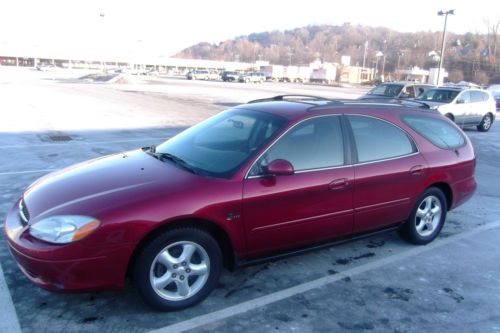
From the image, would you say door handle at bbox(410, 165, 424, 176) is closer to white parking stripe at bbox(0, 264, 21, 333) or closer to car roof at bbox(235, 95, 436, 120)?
car roof at bbox(235, 95, 436, 120)

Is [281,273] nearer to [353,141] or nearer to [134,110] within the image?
[353,141]

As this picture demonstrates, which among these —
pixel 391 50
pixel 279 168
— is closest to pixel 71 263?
pixel 279 168

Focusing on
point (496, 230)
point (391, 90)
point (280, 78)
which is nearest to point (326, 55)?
point (280, 78)

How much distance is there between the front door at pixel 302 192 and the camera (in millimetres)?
3676

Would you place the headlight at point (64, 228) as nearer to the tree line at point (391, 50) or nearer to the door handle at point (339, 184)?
the door handle at point (339, 184)

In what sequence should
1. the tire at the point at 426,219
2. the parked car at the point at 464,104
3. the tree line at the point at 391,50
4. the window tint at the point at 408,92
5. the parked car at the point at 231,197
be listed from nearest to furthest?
the parked car at the point at 231,197
the tire at the point at 426,219
the parked car at the point at 464,104
the window tint at the point at 408,92
the tree line at the point at 391,50

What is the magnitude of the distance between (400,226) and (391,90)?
45.0ft

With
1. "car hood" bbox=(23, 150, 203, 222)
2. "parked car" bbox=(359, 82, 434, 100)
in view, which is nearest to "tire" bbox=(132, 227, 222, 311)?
"car hood" bbox=(23, 150, 203, 222)

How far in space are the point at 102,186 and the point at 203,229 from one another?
2.86 ft

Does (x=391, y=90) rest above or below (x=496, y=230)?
above

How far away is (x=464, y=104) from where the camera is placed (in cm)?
1580

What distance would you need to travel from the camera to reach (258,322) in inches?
131

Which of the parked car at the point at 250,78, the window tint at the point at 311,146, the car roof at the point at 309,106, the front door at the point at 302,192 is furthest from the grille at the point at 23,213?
the parked car at the point at 250,78

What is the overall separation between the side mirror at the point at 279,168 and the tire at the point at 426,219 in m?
1.92
